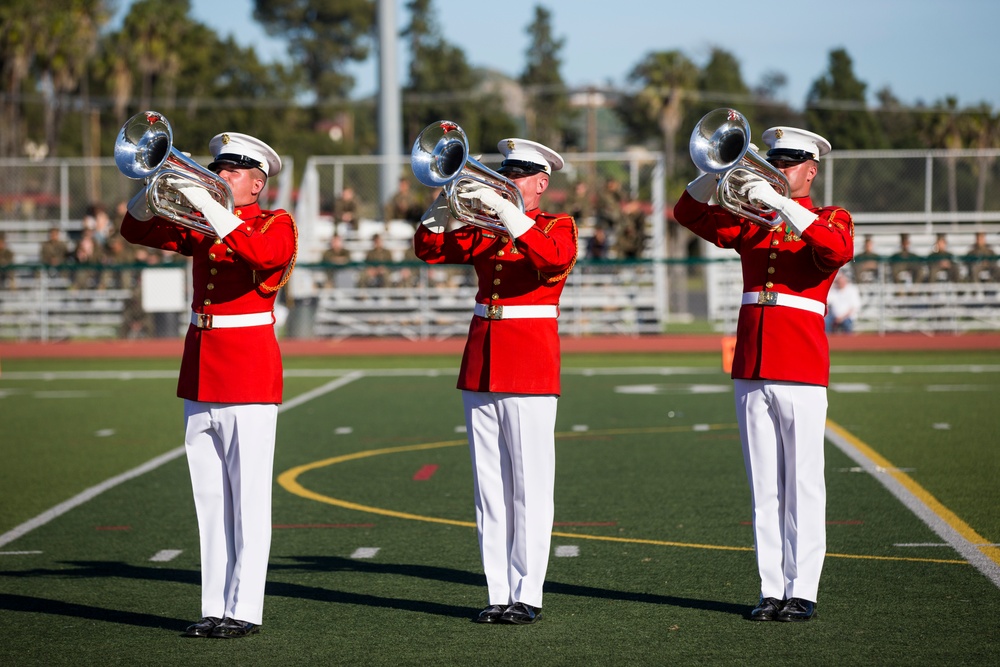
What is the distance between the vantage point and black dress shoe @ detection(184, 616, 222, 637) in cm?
538

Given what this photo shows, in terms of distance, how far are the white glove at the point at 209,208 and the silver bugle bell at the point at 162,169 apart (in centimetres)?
4

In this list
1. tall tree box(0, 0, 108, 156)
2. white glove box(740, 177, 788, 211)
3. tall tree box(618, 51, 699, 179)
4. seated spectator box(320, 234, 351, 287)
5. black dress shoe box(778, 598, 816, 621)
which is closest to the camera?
white glove box(740, 177, 788, 211)

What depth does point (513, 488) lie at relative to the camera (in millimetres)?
5621

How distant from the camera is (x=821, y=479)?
5594 millimetres

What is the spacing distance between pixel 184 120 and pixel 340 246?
40.5m

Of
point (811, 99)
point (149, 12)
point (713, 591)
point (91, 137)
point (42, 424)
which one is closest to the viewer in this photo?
point (713, 591)

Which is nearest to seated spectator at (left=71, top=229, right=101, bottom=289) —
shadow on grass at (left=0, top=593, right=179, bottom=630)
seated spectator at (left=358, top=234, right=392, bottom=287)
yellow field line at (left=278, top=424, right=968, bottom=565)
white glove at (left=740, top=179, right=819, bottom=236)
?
seated spectator at (left=358, top=234, right=392, bottom=287)

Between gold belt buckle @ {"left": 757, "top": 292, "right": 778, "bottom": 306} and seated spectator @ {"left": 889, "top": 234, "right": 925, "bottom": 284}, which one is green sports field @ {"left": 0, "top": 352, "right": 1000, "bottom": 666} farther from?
seated spectator @ {"left": 889, "top": 234, "right": 925, "bottom": 284}

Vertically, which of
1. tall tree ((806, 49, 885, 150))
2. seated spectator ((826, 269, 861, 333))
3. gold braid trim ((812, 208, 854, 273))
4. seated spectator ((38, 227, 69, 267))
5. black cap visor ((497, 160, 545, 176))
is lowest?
seated spectator ((826, 269, 861, 333))

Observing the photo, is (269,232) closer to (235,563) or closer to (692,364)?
(235,563)

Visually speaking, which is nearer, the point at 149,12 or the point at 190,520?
the point at 190,520

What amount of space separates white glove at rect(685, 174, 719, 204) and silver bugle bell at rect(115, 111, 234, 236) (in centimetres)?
186

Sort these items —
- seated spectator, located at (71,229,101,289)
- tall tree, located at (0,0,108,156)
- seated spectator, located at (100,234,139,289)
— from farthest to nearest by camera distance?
tall tree, located at (0,0,108,156) → seated spectator, located at (71,229,101,289) → seated spectator, located at (100,234,139,289)

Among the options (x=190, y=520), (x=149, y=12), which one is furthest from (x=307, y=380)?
(x=149, y=12)
